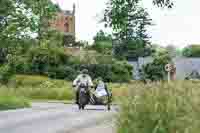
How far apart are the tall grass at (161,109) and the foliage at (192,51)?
317ft

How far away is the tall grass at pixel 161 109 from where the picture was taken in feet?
32.0

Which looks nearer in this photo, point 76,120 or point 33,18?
point 76,120

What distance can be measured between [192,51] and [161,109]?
333ft

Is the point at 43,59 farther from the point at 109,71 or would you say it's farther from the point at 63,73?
the point at 109,71

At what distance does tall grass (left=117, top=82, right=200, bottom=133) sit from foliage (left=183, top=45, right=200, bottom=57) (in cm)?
9661

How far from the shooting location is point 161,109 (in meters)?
11.5

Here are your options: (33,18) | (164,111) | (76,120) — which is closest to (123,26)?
(164,111)

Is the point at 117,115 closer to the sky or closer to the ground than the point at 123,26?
closer to the ground

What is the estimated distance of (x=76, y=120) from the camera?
907 inches

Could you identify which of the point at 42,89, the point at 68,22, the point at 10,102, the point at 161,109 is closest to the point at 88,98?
the point at 10,102

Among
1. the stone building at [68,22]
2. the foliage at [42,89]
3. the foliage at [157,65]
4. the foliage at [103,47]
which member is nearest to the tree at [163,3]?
the foliage at [42,89]

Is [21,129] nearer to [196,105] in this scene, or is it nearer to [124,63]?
[196,105]

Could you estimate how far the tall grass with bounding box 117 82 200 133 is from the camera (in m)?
9.77

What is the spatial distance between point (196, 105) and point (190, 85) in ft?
7.62
